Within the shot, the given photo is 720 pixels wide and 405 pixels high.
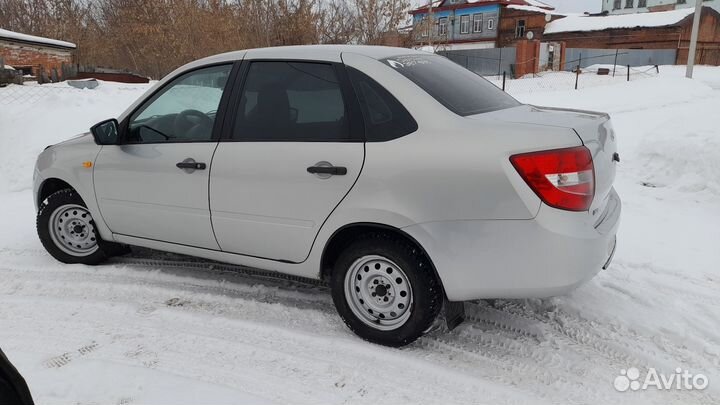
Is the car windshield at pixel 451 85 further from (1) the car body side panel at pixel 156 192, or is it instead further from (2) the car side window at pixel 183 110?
(1) the car body side panel at pixel 156 192

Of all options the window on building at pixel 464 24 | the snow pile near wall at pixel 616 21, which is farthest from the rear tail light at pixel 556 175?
the window on building at pixel 464 24

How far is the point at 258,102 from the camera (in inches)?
137

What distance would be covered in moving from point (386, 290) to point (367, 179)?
69 cm

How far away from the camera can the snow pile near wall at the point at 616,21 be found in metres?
43.3

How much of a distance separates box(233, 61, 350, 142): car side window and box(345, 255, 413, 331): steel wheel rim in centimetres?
79

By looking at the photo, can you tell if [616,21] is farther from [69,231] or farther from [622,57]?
[69,231]

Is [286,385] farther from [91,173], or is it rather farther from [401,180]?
[91,173]

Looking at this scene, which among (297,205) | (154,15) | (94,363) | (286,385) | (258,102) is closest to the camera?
(286,385)

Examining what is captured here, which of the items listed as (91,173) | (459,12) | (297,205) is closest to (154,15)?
(91,173)

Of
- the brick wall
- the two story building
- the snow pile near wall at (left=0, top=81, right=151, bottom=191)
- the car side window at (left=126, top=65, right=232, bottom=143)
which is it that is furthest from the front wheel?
the two story building

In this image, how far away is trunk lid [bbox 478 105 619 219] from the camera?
2.78 metres

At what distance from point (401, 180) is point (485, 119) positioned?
59 centimetres

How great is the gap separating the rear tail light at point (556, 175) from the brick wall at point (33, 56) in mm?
18951

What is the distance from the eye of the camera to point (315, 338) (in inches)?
129
